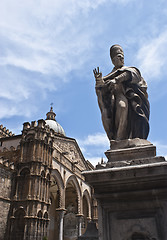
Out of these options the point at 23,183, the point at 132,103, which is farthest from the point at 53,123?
Result: the point at 132,103

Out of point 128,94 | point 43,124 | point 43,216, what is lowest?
point 43,216

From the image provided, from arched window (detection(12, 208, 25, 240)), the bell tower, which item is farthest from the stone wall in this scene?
arched window (detection(12, 208, 25, 240))

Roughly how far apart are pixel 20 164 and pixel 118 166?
56.7ft

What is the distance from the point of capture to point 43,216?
17625 millimetres

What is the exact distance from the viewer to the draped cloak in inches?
133

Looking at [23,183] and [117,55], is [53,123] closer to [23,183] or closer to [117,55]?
[23,183]

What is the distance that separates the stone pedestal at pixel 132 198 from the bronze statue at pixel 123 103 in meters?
0.69

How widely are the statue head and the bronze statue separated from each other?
0.54 feet

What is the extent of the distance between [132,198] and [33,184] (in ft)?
53.2

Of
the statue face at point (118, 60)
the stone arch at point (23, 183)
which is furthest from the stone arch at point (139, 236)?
the stone arch at point (23, 183)

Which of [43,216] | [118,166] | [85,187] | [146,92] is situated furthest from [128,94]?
[85,187]

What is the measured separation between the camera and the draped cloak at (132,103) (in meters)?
3.37

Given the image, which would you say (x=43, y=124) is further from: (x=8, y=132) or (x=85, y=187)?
(x=8, y=132)

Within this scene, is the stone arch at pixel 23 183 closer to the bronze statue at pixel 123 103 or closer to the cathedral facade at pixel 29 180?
the cathedral facade at pixel 29 180
